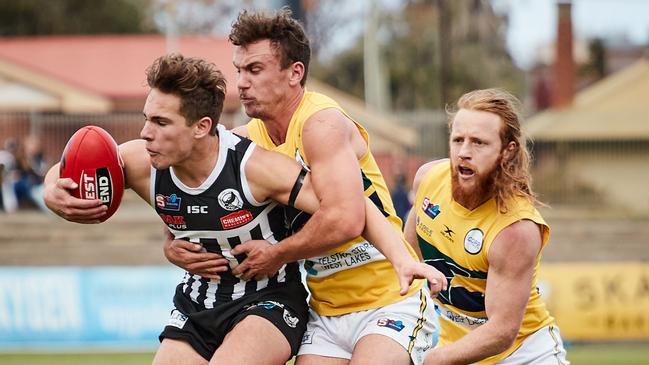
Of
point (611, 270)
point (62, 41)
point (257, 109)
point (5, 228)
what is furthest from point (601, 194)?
point (257, 109)

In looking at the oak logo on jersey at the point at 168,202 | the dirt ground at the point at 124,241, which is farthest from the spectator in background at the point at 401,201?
the oak logo on jersey at the point at 168,202

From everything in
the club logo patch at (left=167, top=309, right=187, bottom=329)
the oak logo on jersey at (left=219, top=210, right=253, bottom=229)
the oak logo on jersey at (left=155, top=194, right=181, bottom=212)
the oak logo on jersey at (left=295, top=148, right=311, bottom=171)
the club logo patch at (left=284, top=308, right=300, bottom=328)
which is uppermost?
the oak logo on jersey at (left=295, top=148, right=311, bottom=171)

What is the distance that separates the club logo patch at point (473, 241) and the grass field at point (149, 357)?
807 cm

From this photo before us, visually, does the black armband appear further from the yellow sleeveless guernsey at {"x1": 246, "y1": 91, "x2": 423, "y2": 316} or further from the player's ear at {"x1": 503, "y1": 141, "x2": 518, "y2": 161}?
the player's ear at {"x1": 503, "y1": 141, "x2": 518, "y2": 161}

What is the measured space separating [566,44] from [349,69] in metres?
16.8

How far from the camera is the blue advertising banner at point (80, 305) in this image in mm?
14039

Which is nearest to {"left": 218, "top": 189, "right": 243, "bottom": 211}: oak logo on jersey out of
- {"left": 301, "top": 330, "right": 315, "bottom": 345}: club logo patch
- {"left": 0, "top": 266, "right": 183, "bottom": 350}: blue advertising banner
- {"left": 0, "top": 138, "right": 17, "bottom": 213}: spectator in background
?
{"left": 301, "top": 330, "right": 315, "bottom": 345}: club logo patch

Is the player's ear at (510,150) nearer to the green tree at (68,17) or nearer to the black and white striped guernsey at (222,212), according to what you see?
the black and white striped guernsey at (222,212)

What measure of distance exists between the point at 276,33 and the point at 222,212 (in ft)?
3.28

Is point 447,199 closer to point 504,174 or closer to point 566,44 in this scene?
point 504,174

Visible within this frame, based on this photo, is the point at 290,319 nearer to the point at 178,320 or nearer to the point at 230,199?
the point at 178,320

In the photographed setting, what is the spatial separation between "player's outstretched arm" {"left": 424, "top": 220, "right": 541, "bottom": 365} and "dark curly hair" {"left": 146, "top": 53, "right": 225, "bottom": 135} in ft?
5.26

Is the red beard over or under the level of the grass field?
over

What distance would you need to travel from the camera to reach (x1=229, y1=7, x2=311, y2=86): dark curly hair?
18.3ft
